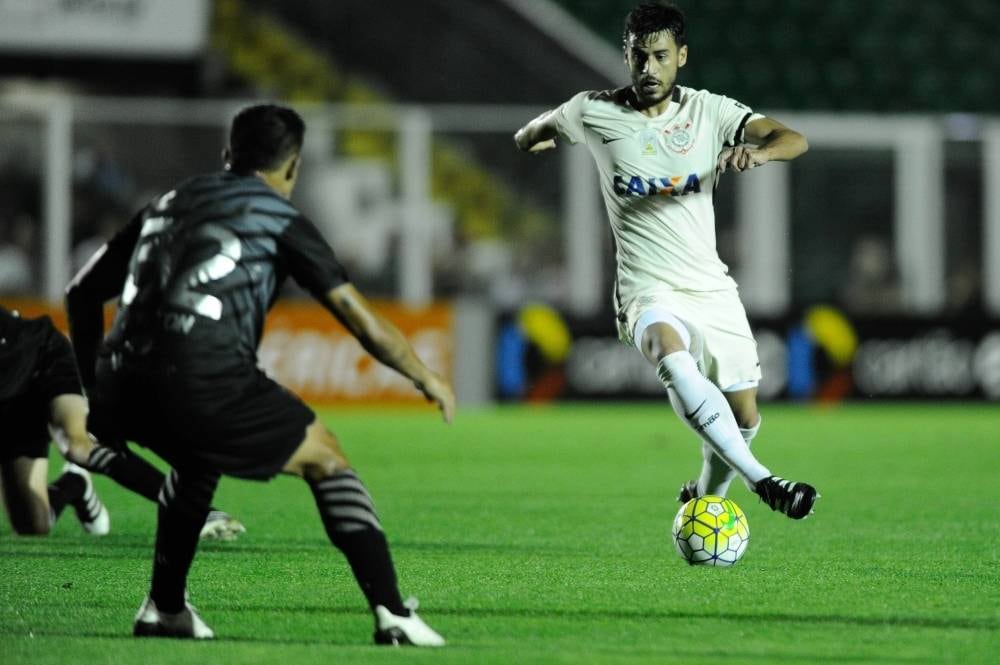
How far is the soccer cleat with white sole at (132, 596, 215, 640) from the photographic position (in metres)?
5.16

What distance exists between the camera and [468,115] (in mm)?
19281

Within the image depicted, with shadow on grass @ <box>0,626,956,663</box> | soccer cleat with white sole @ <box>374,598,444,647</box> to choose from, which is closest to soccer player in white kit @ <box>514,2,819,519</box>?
shadow on grass @ <box>0,626,956,663</box>

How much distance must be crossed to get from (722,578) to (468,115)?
13257mm

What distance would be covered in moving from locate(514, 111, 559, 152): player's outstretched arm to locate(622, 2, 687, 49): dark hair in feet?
1.74

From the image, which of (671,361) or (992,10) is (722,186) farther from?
(671,361)

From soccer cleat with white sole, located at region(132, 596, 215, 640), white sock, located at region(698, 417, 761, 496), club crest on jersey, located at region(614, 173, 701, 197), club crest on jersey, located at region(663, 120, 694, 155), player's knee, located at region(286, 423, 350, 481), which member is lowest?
soccer cleat with white sole, located at region(132, 596, 215, 640)

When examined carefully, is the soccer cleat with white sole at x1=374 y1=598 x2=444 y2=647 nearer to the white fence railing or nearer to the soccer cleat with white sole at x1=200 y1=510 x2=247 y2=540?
the soccer cleat with white sole at x1=200 y1=510 x2=247 y2=540

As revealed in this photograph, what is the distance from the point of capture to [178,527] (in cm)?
511

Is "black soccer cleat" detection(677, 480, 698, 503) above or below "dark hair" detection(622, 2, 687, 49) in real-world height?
below

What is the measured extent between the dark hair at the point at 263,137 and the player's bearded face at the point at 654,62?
7.92 feet

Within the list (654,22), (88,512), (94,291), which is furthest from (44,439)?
(654,22)

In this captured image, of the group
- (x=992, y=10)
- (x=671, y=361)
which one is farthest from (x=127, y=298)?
(x=992, y=10)

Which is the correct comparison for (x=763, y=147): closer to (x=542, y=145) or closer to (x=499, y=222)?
(x=542, y=145)

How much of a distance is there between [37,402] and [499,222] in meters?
11.1
